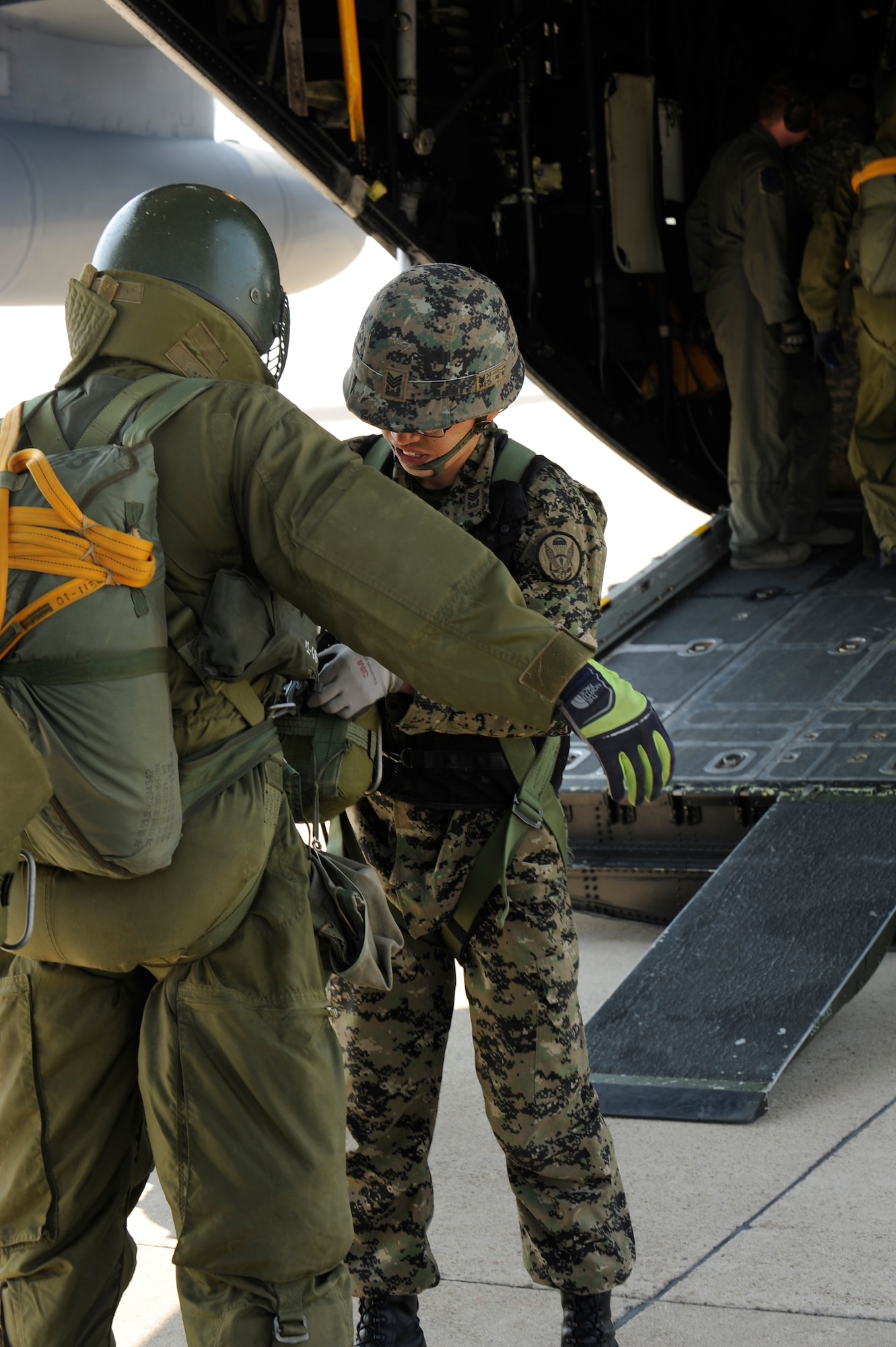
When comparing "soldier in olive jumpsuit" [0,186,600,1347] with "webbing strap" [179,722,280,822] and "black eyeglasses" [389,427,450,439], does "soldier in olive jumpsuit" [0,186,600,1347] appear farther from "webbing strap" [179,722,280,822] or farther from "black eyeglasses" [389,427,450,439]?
"black eyeglasses" [389,427,450,439]

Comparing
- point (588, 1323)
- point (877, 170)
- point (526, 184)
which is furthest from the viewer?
point (526, 184)

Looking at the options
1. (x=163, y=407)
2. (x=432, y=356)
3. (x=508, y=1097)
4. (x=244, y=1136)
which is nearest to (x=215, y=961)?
(x=244, y=1136)

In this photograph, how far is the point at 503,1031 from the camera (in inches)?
95.6

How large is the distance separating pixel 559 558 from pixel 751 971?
5.30 ft

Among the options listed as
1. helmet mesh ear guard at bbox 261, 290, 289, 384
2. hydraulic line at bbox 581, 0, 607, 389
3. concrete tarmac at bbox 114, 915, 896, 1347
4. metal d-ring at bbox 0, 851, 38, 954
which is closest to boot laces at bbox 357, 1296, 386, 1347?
concrete tarmac at bbox 114, 915, 896, 1347

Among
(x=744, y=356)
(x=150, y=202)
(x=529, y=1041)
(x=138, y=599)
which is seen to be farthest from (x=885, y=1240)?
(x=744, y=356)

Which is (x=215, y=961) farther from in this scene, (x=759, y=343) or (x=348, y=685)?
(x=759, y=343)

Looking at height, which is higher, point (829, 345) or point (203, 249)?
point (203, 249)

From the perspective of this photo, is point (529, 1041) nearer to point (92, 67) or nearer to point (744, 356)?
point (744, 356)

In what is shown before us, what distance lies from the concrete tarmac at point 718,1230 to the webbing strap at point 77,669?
141cm

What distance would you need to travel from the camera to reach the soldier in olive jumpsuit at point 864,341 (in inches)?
219

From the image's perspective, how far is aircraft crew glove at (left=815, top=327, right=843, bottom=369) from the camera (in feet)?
18.9

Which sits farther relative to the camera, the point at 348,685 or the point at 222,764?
the point at 348,685

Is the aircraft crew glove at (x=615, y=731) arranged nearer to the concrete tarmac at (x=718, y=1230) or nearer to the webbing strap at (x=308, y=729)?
the webbing strap at (x=308, y=729)
